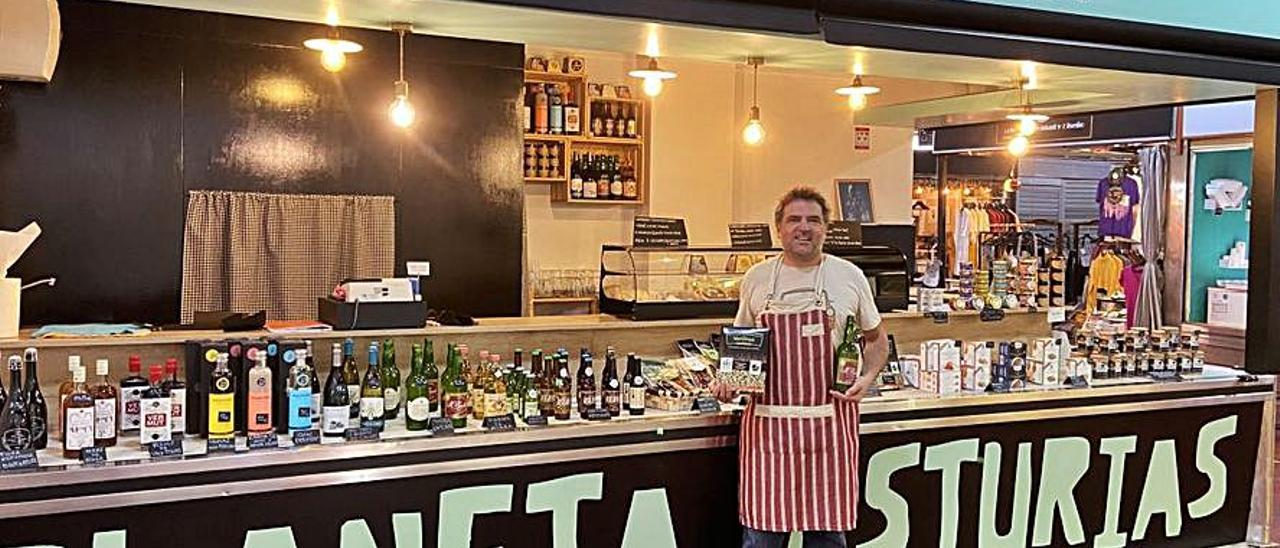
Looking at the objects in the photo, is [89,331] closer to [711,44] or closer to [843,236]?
[711,44]

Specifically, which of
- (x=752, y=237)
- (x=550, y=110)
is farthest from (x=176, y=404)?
(x=550, y=110)

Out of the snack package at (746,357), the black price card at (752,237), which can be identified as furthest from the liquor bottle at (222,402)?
the black price card at (752,237)

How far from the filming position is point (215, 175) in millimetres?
5879

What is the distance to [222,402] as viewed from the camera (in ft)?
11.1

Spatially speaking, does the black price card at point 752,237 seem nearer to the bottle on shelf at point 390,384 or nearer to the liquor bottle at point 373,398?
the bottle on shelf at point 390,384

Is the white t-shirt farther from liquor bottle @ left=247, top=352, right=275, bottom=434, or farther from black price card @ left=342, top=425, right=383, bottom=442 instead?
liquor bottle @ left=247, top=352, right=275, bottom=434

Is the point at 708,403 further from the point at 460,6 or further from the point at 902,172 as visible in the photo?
the point at 902,172

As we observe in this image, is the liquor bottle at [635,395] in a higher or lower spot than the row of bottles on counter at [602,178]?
lower

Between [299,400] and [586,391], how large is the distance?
97cm

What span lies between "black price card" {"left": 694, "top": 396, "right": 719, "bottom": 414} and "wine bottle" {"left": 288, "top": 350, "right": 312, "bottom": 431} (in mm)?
1369

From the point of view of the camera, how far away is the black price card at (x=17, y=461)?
3.04 meters

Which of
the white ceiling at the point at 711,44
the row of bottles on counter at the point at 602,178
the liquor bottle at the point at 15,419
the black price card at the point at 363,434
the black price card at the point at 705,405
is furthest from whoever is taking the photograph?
the row of bottles on counter at the point at 602,178

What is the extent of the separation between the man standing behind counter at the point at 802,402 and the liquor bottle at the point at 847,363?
0.06ft

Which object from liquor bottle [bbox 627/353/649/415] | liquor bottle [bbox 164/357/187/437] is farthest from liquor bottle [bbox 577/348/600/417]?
liquor bottle [bbox 164/357/187/437]
